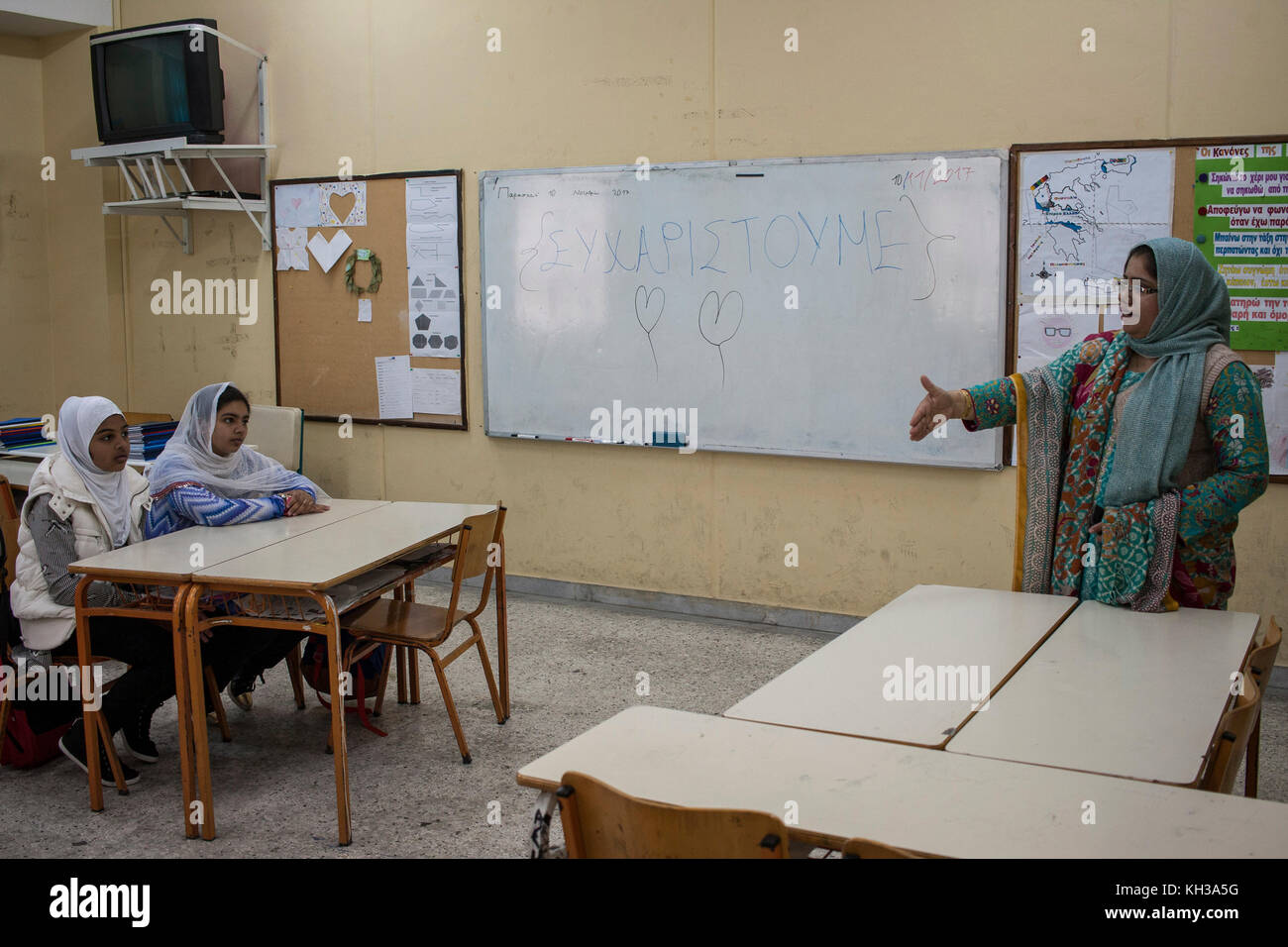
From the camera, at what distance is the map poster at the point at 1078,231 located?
13.0 ft

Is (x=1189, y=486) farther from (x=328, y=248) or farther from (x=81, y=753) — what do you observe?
(x=328, y=248)

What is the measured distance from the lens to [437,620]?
3.52m

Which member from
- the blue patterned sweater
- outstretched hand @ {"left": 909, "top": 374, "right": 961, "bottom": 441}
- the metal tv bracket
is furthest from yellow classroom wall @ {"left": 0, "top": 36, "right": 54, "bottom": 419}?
outstretched hand @ {"left": 909, "top": 374, "right": 961, "bottom": 441}

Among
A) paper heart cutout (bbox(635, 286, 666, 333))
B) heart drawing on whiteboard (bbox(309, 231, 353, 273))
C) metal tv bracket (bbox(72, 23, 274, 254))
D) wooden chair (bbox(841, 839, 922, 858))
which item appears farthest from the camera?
heart drawing on whiteboard (bbox(309, 231, 353, 273))

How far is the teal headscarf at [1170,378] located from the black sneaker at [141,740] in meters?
2.90

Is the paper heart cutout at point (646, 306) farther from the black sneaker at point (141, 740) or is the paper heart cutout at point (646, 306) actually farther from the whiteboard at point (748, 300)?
the black sneaker at point (141, 740)

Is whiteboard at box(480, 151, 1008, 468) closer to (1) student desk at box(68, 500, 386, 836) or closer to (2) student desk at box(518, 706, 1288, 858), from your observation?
(1) student desk at box(68, 500, 386, 836)

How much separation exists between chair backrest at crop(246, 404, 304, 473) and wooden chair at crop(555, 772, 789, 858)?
3.94 meters

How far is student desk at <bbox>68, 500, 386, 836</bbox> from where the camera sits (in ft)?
9.66

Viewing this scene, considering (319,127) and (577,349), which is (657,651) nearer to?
(577,349)

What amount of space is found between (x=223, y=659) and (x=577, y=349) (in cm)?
225

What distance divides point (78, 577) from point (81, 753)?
0.53 m

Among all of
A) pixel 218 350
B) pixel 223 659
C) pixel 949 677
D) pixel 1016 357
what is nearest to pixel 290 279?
pixel 218 350

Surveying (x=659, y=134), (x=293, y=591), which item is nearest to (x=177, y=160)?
(x=659, y=134)
